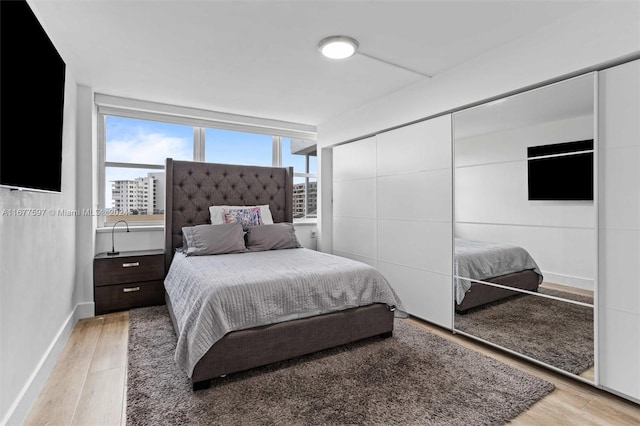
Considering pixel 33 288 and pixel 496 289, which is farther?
pixel 496 289

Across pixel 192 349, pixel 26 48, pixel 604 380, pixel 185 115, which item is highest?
pixel 185 115

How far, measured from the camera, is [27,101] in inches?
62.1

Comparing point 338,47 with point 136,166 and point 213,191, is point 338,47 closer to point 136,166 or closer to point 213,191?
point 213,191

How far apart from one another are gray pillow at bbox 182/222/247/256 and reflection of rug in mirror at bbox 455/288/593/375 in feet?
7.65

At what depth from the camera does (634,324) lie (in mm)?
1845

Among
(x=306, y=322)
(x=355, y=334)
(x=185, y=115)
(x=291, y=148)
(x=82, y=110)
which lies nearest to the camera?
(x=306, y=322)

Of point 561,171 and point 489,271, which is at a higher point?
point 561,171

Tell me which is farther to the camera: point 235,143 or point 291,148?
point 291,148

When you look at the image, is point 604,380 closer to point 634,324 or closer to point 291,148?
point 634,324

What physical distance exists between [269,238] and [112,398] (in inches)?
78.8

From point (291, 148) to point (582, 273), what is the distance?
385cm

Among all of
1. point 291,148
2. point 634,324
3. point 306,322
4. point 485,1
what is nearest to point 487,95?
point 485,1

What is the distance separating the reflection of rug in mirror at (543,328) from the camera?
2076 mm

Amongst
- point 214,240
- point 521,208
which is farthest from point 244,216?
point 521,208
